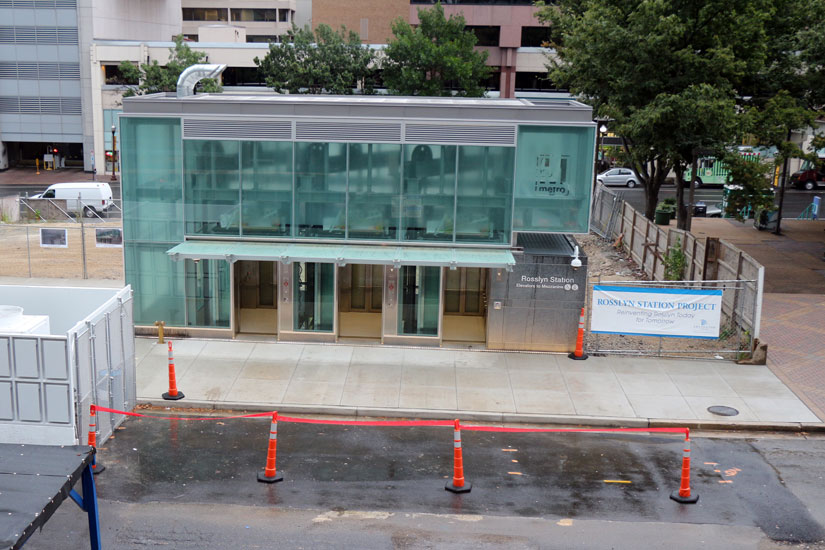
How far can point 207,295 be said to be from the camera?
19047 millimetres

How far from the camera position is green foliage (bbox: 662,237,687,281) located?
22359mm

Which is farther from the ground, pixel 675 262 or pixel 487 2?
pixel 487 2

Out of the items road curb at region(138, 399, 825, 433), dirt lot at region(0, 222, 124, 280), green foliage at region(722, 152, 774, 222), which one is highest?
green foliage at region(722, 152, 774, 222)

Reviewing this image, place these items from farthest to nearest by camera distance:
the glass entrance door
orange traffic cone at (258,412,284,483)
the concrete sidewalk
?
the glass entrance door → the concrete sidewalk → orange traffic cone at (258,412,284,483)

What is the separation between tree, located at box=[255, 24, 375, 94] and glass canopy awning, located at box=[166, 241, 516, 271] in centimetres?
3390

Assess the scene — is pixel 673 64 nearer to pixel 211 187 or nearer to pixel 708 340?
pixel 708 340

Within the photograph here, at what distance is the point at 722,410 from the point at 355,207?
849 centimetres

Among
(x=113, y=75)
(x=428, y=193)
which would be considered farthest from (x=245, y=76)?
(x=428, y=193)

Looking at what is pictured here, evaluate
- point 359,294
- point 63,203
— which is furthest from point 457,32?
point 359,294

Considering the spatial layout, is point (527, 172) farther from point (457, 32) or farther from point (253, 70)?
point (253, 70)

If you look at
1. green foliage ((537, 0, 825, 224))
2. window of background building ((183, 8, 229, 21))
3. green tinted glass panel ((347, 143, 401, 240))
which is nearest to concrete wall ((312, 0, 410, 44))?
window of background building ((183, 8, 229, 21))

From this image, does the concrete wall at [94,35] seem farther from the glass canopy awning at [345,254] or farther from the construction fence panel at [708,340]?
the construction fence panel at [708,340]

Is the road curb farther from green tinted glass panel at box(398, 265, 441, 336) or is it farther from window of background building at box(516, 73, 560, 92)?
window of background building at box(516, 73, 560, 92)

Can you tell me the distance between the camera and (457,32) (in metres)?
50.5
